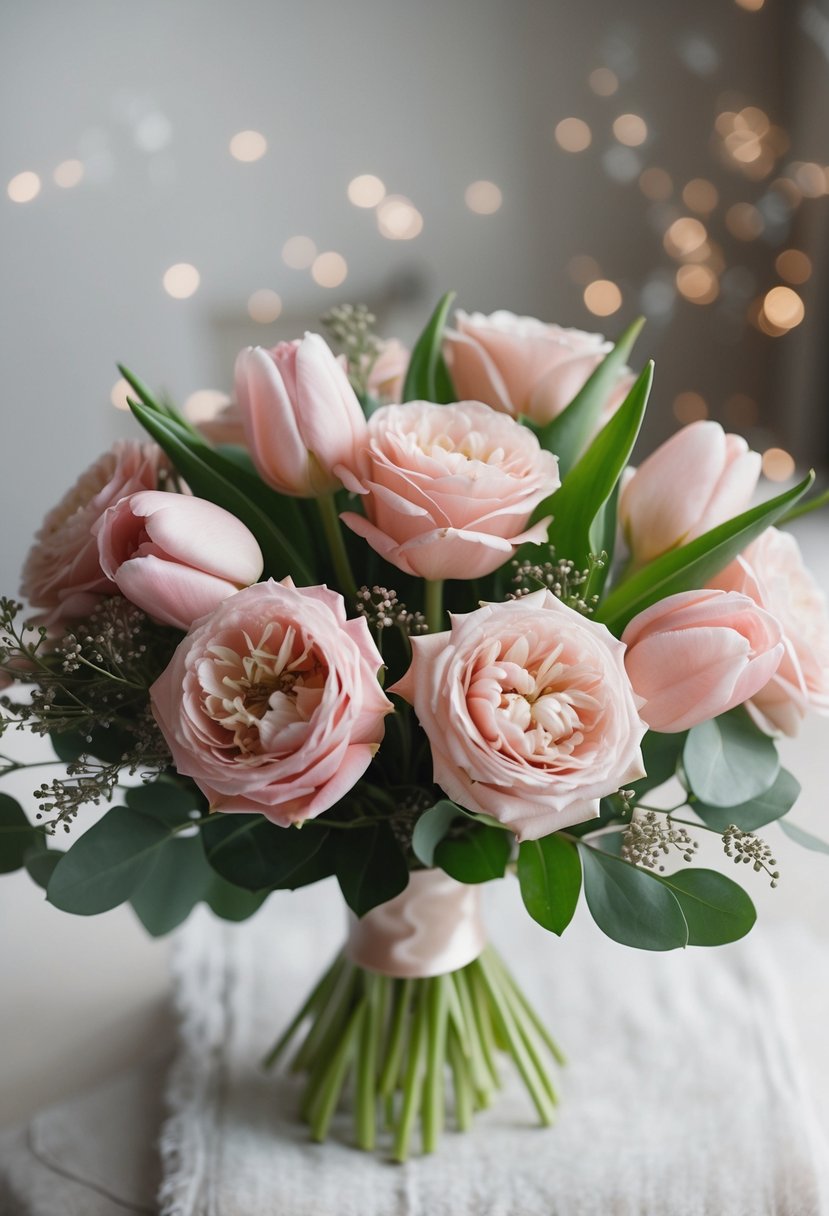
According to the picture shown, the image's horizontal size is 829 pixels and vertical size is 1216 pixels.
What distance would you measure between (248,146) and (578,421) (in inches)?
69.4

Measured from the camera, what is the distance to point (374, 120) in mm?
2154

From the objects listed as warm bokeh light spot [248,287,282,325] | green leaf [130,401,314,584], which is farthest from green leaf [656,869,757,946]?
warm bokeh light spot [248,287,282,325]

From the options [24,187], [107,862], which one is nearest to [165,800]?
[107,862]

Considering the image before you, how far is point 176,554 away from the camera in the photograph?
0.43 metres

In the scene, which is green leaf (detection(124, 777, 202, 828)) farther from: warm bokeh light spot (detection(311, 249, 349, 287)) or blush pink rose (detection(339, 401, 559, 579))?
warm bokeh light spot (detection(311, 249, 349, 287))

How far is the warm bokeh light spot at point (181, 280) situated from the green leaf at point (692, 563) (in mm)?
1754

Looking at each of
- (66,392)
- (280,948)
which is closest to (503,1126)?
(280,948)

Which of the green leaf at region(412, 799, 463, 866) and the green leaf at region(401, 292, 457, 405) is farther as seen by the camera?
the green leaf at region(401, 292, 457, 405)

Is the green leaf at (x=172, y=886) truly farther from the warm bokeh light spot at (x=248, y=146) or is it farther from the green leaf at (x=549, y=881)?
the warm bokeh light spot at (x=248, y=146)

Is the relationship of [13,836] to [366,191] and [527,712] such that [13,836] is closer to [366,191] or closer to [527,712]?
[527,712]

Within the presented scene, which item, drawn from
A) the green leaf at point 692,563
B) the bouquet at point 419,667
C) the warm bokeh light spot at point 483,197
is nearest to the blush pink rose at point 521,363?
the bouquet at point 419,667

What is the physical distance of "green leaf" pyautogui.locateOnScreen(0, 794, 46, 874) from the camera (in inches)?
21.8

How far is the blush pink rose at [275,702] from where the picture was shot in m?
0.39

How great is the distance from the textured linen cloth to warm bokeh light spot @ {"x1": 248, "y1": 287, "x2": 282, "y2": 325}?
64.5 inches
